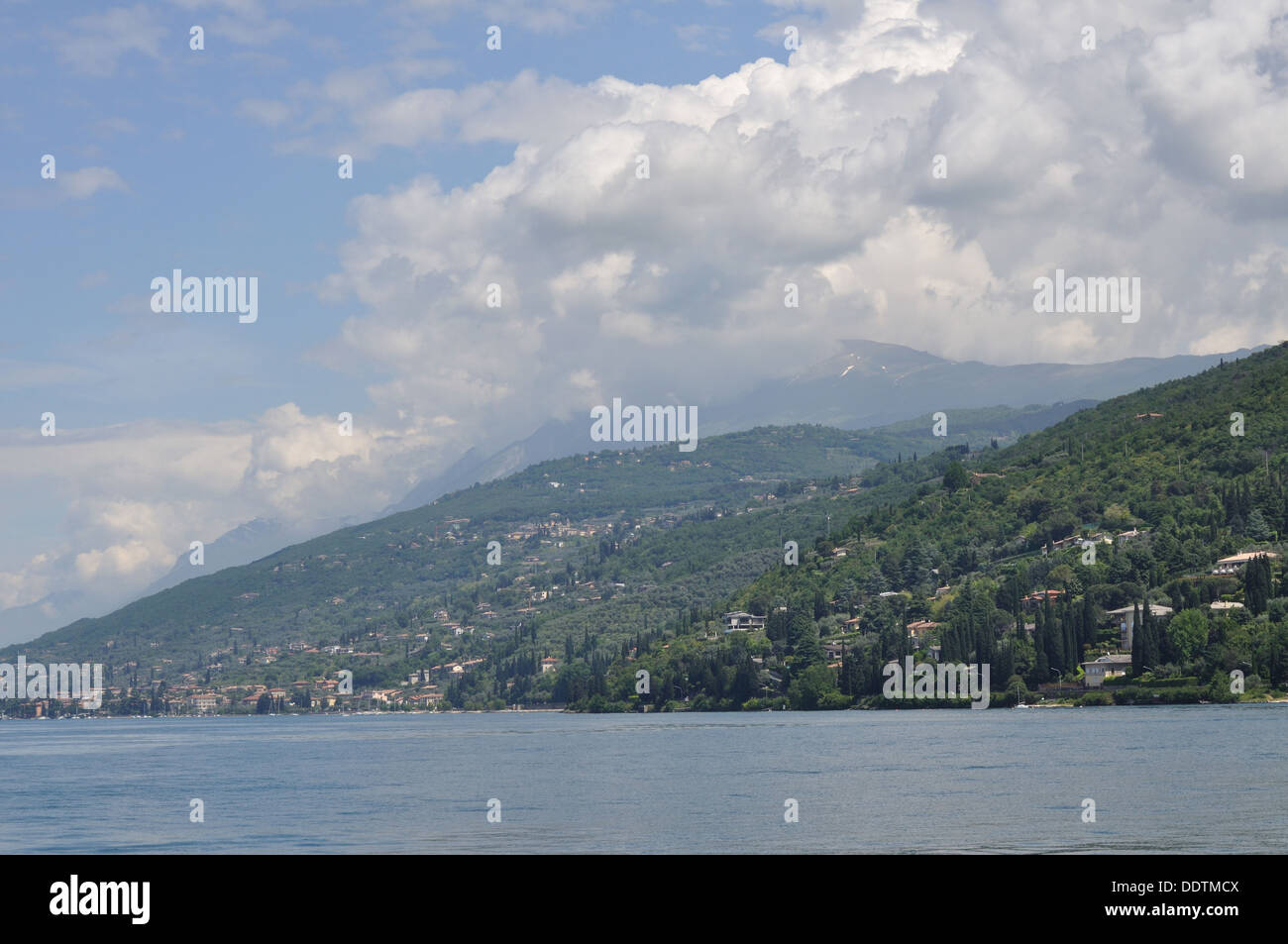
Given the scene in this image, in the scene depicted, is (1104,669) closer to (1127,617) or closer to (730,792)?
(1127,617)

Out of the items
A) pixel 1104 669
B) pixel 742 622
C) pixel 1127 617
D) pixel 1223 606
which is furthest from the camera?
pixel 742 622

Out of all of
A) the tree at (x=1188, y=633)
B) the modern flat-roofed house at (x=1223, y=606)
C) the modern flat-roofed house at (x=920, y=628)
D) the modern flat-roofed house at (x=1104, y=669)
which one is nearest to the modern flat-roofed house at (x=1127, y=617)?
the modern flat-roofed house at (x=1104, y=669)

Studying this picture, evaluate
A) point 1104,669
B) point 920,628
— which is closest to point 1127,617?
point 1104,669

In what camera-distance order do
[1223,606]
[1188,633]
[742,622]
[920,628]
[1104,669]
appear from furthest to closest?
[742,622] < [920,628] < [1223,606] < [1104,669] < [1188,633]

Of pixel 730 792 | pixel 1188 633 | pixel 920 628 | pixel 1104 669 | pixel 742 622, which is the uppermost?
pixel 1188 633

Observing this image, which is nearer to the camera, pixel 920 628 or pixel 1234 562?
pixel 1234 562
